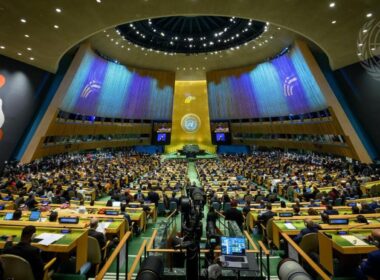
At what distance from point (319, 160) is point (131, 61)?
2675 cm

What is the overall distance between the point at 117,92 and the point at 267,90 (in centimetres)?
2029

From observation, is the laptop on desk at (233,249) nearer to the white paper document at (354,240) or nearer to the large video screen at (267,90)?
the white paper document at (354,240)

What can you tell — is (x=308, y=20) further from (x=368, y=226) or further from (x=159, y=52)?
(x=159, y=52)

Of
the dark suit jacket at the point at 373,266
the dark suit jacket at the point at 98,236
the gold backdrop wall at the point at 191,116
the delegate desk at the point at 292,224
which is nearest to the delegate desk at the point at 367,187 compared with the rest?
the delegate desk at the point at 292,224

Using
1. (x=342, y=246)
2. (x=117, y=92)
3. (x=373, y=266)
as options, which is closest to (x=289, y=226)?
(x=342, y=246)

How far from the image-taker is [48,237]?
14.0 ft

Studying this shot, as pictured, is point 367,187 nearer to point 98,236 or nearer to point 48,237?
point 98,236

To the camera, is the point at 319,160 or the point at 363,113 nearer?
the point at 363,113

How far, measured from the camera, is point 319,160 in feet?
89.2

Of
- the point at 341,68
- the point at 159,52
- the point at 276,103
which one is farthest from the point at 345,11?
the point at 159,52

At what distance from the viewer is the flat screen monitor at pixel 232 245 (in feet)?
10.8

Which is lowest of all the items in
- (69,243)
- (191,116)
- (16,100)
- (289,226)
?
(69,243)

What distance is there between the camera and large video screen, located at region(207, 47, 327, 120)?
24344 mm

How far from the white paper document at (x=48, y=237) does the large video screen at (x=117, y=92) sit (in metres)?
20.8
